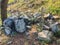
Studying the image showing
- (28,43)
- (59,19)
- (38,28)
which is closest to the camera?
(28,43)

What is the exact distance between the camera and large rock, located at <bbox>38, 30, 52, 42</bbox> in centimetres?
518

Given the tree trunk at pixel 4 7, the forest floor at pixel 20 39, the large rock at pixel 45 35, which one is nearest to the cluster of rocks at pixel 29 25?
the large rock at pixel 45 35

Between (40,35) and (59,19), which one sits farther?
(59,19)

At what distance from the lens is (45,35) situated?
5285mm

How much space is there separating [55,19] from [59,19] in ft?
0.45

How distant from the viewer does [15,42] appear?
5359mm

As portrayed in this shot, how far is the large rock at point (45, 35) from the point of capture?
5181mm

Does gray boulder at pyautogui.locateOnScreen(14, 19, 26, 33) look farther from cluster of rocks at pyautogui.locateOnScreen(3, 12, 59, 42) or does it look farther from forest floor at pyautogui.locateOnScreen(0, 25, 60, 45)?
forest floor at pyautogui.locateOnScreen(0, 25, 60, 45)

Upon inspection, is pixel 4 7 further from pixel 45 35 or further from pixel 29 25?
pixel 45 35

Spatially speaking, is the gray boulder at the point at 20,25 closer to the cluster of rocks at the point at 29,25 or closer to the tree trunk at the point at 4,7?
the cluster of rocks at the point at 29,25

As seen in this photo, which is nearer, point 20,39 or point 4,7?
point 20,39

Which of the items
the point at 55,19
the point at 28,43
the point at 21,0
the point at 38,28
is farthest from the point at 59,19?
the point at 21,0

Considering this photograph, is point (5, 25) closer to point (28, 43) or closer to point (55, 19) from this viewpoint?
point (28, 43)

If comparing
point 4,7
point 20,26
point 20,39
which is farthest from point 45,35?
point 4,7
